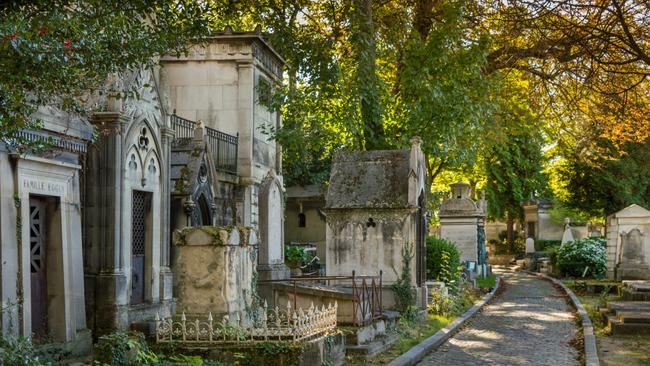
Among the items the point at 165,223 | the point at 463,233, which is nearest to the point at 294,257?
the point at 463,233

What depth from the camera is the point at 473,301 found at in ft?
71.7

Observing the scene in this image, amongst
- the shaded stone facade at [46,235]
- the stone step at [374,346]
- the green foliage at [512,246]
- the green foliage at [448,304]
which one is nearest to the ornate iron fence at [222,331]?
the shaded stone facade at [46,235]

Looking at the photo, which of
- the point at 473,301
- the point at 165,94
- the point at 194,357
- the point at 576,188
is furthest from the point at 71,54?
the point at 576,188

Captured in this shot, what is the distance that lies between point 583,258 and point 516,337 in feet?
57.6

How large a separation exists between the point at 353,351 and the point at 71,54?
6.10 metres

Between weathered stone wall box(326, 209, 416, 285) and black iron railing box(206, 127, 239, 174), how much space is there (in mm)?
3212

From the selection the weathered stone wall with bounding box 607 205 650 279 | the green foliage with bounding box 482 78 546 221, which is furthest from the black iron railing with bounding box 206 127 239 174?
the weathered stone wall with bounding box 607 205 650 279

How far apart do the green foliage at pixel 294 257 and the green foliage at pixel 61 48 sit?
59.5ft

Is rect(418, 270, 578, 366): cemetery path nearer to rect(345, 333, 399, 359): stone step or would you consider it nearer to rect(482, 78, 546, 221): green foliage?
rect(345, 333, 399, 359): stone step

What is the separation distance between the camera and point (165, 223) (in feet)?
43.8

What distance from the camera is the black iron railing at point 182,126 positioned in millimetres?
17469

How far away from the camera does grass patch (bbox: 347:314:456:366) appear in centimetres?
1158

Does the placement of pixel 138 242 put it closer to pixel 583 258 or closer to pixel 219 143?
pixel 219 143

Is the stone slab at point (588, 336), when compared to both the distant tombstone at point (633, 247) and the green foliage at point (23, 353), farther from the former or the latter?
the green foliage at point (23, 353)
